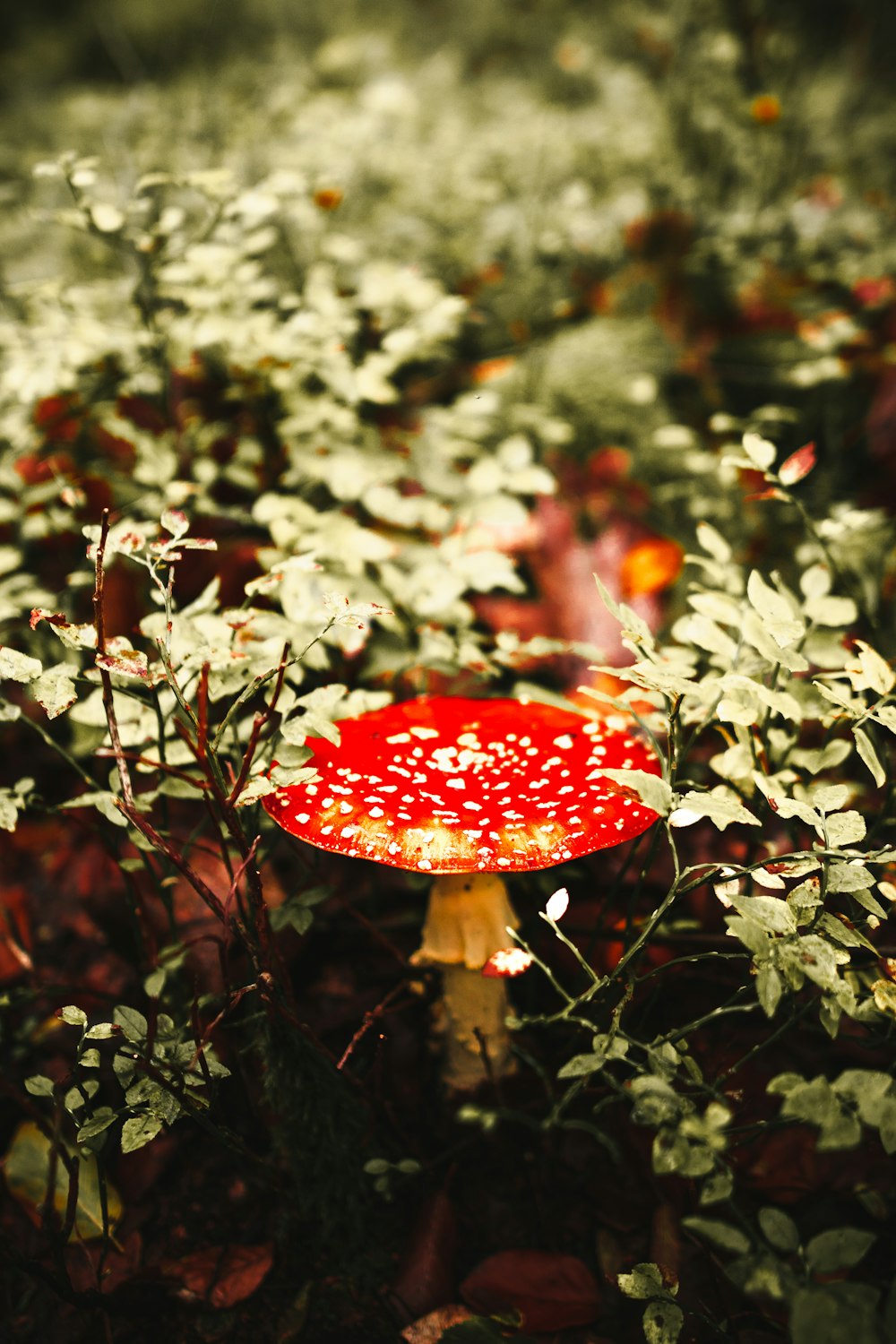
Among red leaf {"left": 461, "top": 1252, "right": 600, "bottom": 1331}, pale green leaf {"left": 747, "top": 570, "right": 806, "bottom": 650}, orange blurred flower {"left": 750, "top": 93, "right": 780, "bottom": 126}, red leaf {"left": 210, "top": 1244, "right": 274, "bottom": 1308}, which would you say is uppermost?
orange blurred flower {"left": 750, "top": 93, "right": 780, "bottom": 126}

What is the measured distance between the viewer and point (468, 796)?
3.87 feet

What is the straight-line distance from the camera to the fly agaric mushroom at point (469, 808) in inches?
43.8

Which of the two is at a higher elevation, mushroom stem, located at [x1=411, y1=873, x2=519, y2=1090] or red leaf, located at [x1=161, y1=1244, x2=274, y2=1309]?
mushroom stem, located at [x1=411, y1=873, x2=519, y2=1090]

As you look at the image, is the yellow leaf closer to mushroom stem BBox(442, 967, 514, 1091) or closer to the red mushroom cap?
mushroom stem BBox(442, 967, 514, 1091)

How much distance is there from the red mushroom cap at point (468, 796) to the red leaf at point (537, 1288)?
0.70m

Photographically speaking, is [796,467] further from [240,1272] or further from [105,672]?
[240,1272]

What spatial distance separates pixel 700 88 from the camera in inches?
131

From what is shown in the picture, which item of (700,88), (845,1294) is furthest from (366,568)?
(700,88)

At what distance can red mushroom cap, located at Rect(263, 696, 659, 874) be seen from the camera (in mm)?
A: 1105

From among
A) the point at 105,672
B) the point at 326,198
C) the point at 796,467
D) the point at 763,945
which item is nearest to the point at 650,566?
the point at 796,467

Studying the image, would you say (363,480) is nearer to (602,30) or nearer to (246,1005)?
(246,1005)

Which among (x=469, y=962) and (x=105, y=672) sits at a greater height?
(x=105, y=672)

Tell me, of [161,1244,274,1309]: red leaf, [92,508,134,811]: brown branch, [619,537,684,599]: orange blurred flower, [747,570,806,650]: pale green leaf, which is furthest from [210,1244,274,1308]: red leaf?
[619,537,684,599]: orange blurred flower

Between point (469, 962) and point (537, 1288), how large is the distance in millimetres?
506
